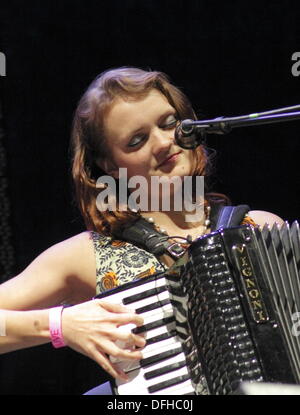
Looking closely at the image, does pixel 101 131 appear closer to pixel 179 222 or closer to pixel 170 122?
pixel 170 122

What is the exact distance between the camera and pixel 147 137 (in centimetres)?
250

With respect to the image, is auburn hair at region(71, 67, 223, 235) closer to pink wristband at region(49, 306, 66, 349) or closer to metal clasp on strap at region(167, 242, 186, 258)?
metal clasp on strap at region(167, 242, 186, 258)

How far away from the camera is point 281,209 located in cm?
309

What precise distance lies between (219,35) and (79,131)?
762 mm

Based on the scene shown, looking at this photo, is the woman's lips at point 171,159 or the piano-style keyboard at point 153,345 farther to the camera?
the woman's lips at point 171,159

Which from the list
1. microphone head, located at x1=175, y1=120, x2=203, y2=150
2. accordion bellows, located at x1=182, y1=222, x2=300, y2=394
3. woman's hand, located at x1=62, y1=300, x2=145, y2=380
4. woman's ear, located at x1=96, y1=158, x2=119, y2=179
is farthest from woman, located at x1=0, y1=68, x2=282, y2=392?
microphone head, located at x1=175, y1=120, x2=203, y2=150

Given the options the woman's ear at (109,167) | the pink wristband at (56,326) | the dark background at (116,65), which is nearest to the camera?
the pink wristband at (56,326)

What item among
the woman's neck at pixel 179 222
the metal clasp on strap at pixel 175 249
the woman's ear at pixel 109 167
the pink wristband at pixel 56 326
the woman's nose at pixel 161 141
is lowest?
the pink wristband at pixel 56 326

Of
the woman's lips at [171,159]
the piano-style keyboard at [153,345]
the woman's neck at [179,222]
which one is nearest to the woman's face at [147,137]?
the woman's lips at [171,159]

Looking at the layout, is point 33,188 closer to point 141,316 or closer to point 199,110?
point 199,110

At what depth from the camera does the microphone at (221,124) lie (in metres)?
1.75

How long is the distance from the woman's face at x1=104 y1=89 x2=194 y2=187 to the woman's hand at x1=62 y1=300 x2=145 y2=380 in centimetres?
57

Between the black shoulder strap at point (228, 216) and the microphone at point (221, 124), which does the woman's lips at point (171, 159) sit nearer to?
the black shoulder strap at point (228, 216)

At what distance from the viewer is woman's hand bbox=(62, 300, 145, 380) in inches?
79.9
